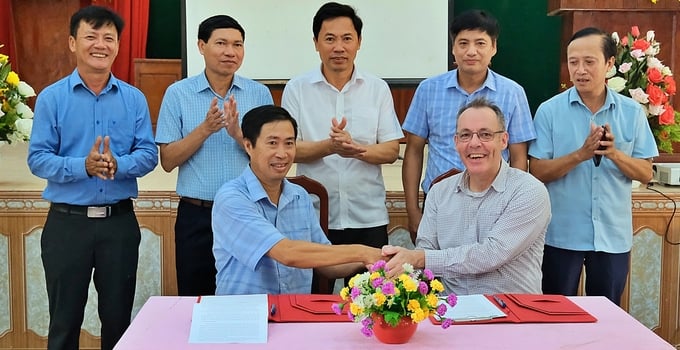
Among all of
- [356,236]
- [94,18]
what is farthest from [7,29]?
[356,236]

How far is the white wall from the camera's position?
6770 millimetres

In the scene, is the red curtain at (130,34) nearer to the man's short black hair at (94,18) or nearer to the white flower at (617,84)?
the man's short black hair at (94,18)

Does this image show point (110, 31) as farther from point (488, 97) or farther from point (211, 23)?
point (488, 97)

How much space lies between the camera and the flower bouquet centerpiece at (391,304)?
5.36 ft

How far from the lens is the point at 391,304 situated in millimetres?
1646

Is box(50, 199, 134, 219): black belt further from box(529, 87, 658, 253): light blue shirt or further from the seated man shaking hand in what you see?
box(529, 87, 658, 253): light blue shirt

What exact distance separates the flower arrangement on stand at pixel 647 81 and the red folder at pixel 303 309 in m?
1.84

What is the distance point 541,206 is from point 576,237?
56 cm

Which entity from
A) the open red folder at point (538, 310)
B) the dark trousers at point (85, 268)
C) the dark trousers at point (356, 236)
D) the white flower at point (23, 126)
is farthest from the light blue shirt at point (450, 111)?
the white flower at point (23, 126)

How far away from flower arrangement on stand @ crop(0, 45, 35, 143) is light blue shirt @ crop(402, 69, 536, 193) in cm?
161

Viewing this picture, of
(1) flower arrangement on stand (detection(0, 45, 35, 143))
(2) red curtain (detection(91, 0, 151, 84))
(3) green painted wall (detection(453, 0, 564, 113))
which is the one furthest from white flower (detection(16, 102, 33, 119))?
(3) green painted wall (detection(453, 0, 564, 113))

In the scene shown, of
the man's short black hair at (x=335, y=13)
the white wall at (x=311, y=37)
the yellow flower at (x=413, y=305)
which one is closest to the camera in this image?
the yellow flower at (x=413, y=305)

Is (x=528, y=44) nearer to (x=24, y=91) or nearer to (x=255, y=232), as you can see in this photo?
(x=24, y=91)

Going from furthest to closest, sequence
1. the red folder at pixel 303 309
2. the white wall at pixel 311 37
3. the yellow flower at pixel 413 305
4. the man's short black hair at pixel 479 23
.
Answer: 1. the white wall at pixel 311 37
2. the man's short black hair at pixel 479 23
3. the red folder at pixel 303 309
4. the yellow flower at pixel 413 305
